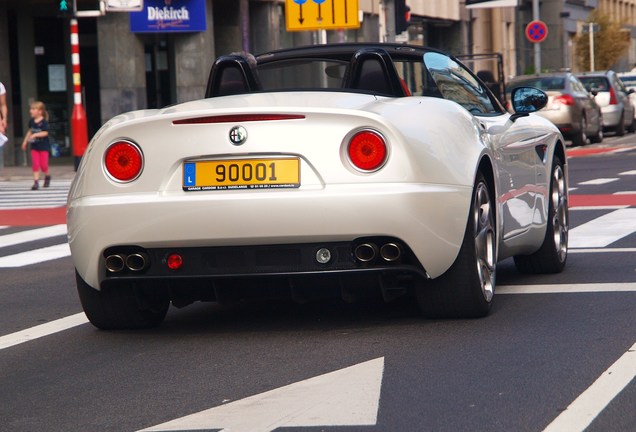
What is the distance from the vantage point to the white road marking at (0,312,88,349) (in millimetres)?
7195

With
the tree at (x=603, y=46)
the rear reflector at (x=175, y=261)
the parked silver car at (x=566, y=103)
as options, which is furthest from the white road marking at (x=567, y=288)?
the tree at (x=603, y=46)

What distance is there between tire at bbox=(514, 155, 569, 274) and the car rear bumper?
7.20 feet

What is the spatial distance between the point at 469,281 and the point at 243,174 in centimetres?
114

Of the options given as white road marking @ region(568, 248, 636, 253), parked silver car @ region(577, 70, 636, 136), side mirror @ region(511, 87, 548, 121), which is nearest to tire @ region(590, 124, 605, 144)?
parked silver car @ region(577, 70, 636, 136)

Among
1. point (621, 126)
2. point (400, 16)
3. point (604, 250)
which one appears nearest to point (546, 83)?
point (400, 16)

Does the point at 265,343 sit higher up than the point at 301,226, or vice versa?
the point at 301,226

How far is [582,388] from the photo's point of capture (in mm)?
5324

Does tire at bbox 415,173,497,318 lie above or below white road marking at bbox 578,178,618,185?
above

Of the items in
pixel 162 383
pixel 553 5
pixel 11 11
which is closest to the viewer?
pixel 162 383

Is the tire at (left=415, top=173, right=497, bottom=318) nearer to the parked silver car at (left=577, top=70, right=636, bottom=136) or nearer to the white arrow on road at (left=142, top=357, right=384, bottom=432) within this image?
the white arrow on road at (left=142, top=357, right=384, bottom=432)

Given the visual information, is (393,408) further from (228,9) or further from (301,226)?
(228,9)

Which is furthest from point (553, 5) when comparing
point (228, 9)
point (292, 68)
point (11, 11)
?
point (292, 68)

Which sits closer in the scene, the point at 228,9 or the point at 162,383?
the point at 162,383

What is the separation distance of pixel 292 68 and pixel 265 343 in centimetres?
195
